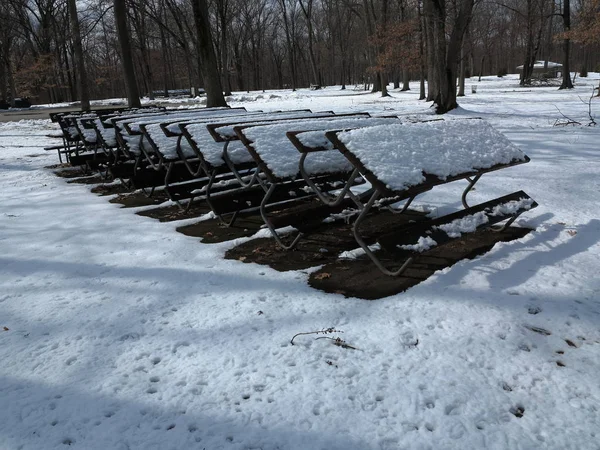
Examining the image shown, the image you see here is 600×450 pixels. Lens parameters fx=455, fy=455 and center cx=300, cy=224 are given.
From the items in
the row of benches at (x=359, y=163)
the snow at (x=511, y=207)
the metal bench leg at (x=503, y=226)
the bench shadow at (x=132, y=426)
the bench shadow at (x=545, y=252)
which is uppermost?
the row of benches at (x=359, y=163)

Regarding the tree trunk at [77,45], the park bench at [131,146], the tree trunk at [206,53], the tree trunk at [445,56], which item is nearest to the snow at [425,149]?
the park bench at [131,146]

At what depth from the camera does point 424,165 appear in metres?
3.12

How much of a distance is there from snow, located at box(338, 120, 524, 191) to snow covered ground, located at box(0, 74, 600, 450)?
72 centimetres

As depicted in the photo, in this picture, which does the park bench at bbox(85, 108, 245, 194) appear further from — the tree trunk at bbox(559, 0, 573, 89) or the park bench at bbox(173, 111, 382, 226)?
the tree trunk at bbox(559, 0, 573, 89)

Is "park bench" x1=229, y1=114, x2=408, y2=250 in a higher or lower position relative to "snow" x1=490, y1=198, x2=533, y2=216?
higher

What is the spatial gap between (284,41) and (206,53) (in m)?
54.2

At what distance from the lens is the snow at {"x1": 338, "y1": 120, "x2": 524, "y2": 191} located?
294 centimetres

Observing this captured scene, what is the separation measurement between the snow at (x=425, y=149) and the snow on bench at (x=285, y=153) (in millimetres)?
736

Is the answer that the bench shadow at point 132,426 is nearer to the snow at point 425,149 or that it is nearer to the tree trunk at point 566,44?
the snow at point 425,149

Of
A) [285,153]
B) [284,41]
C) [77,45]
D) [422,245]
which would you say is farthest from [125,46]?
[284,41]

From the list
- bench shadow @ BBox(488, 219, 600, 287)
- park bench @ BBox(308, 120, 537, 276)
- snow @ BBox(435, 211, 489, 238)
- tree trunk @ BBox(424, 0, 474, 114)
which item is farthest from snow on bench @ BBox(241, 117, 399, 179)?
tree trunk @ BBox(424, 0, 474, 114)

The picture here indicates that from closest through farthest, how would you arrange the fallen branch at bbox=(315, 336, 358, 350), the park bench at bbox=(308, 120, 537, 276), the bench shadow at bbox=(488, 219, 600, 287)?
the fallen branch at bbox=(315, 336, 358, 350) < the park bench at bbox=(308, 120, 537, 276) < the bench shadow at bbox=(488, 219, 600, 287)

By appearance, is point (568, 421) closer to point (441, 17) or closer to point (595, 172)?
point (595, 172)

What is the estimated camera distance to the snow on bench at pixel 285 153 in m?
3.74
